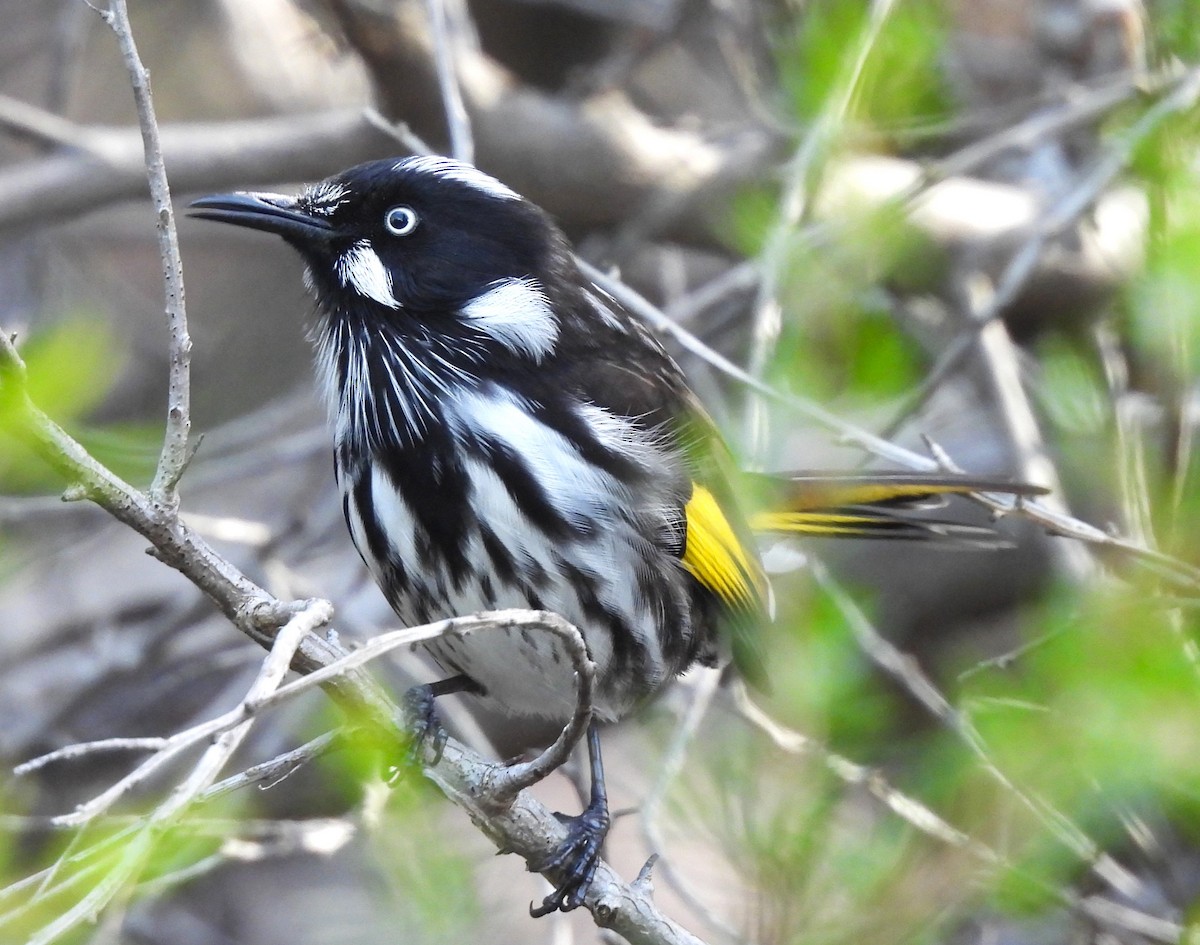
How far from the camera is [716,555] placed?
10.6 ft

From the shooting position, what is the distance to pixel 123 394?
5.95 m

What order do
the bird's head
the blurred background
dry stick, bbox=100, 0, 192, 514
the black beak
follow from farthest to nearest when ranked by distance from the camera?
the bird's head, the black beak, the blurred background, dry stick, bbox=100, 0, 192, 514

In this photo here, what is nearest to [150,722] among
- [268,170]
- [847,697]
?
[268,170]

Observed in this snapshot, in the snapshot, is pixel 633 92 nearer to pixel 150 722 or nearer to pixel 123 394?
pixel 123 394

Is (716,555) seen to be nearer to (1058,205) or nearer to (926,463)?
(926,463)

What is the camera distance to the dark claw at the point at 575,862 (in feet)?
9.16

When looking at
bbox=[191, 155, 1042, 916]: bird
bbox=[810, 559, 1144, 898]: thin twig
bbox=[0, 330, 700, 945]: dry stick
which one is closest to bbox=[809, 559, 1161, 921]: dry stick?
bbox=[810, 559, 1144, 898]: thin twig

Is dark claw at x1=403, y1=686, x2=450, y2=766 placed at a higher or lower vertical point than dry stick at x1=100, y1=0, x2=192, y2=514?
lower

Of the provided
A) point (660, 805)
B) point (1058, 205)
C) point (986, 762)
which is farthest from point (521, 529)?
point (1058, 205)

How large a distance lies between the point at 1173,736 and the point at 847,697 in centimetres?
85

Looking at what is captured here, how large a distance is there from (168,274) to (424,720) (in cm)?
118

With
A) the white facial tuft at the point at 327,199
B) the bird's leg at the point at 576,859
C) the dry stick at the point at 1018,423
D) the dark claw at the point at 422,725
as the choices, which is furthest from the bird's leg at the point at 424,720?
the dry stick at the point at 1018,423

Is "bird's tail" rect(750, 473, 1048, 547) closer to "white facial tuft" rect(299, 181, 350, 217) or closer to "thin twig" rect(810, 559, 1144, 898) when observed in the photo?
"thin twig" rect(810, 559, 1144, 898)

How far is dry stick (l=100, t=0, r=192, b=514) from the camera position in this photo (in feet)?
6.69
